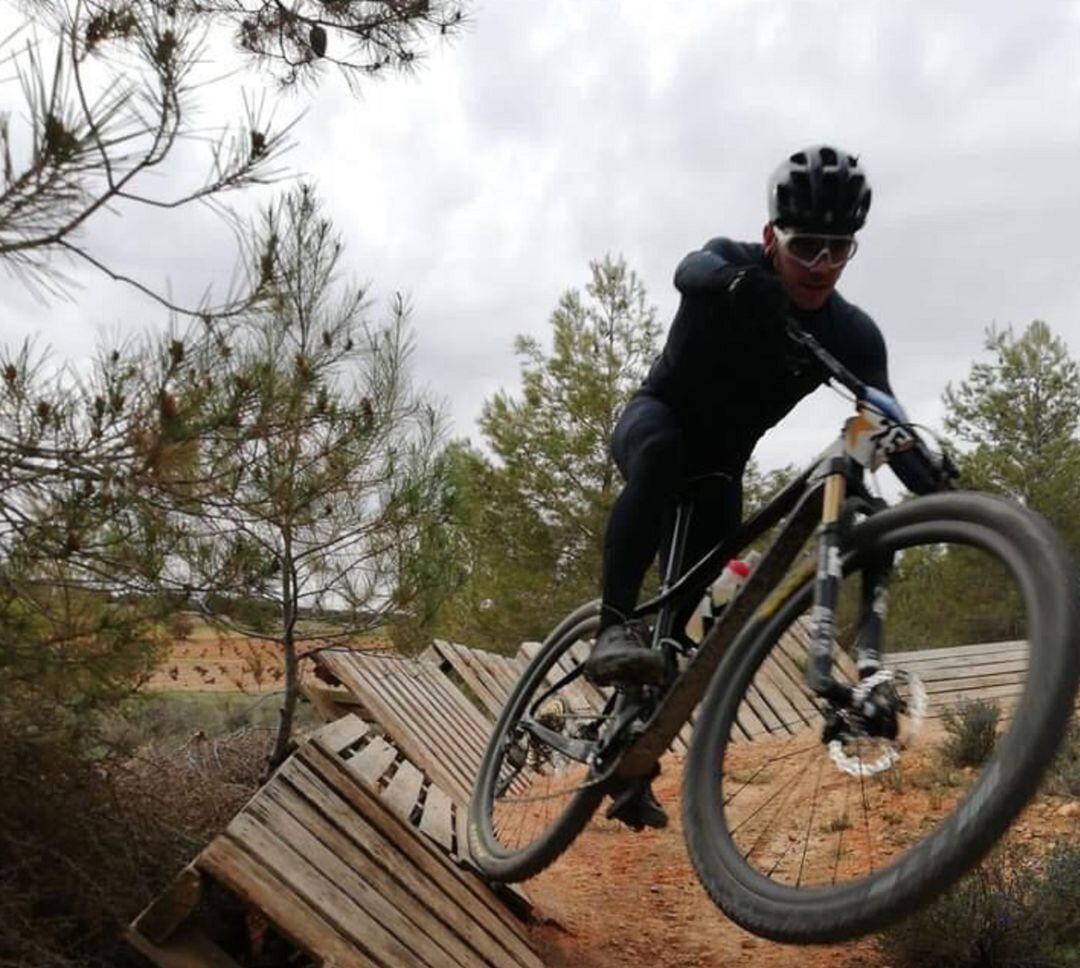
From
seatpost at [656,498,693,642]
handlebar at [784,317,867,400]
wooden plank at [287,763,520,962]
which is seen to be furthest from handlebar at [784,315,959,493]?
wooden plank at [287,763,520,962]

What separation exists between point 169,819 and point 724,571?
294cm

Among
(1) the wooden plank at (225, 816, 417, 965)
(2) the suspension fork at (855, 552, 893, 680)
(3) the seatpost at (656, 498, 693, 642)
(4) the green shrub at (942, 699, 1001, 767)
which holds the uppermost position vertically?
(4) the green shrub at (942, 699, 1001, 767)

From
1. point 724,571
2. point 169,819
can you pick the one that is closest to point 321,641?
Answer: point 169,819

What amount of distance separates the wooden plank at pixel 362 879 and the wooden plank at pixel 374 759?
43.9 inches

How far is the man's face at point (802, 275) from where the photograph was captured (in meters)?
3.08

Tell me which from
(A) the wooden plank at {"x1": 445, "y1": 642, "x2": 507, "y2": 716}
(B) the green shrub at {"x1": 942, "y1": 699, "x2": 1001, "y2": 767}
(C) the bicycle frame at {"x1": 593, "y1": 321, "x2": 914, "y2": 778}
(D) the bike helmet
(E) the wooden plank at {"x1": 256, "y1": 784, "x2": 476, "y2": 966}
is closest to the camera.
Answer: (C) the bicycle frame at {"x1": 593, "y1": 321, "x2": 914, "y2": 778}

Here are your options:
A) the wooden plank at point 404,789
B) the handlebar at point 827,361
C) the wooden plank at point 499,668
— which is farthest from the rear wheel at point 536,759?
the wooden plank at point 499,668

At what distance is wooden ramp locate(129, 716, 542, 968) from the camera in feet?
11.5

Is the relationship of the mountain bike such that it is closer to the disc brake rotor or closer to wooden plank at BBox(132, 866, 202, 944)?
the disc brake rotor

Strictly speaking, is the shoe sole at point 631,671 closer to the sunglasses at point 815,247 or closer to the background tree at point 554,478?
the sunglasses at point 815,247

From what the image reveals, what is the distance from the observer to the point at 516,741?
485 centimetres

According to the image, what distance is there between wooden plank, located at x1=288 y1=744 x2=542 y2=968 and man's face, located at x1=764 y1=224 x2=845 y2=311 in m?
2.57

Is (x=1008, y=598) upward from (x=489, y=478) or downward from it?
downward

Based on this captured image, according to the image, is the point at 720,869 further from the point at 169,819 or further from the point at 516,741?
the point at 169,819
